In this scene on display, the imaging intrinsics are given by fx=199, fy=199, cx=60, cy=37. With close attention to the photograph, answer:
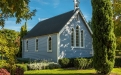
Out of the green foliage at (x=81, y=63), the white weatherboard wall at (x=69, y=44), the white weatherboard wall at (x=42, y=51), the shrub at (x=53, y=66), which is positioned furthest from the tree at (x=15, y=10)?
the white weatherboard wall at (x=42, y=51)

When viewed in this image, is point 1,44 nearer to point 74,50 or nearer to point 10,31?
point 74,50

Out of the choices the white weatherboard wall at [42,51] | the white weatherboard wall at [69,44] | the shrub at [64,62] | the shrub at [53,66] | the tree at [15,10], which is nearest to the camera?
the tree at [15,10]

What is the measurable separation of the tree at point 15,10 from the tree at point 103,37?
27.1 feet

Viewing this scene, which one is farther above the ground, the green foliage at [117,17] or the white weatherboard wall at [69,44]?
the green foliage at [117,17]

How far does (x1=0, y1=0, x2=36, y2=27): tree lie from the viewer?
8922 millimetres

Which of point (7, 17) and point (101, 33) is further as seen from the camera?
point (101, 33)

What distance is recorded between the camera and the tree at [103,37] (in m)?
17.1

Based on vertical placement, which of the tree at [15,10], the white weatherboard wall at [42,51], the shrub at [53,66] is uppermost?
the tree at [15,10]

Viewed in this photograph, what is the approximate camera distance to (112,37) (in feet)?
57.1

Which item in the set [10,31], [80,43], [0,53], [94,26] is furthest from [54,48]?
[10,31]

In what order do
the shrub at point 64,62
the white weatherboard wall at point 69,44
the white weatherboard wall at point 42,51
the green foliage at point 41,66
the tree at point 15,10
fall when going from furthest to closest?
the white weatherboard wall at point 42,51 → the white weatherboard wall at point 69,44 → the shrub at point 64,62 → the green foliage at point 41,66 → the tree at point 15,10

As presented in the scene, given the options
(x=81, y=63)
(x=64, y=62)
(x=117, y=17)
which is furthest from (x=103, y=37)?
(x=117, y=17)

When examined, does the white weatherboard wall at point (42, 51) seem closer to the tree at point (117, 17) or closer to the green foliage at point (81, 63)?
the green foliage at point (81, 63)

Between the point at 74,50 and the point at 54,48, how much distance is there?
8.78 feet
